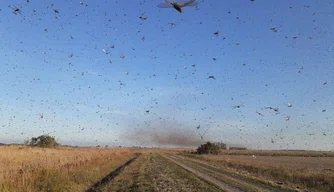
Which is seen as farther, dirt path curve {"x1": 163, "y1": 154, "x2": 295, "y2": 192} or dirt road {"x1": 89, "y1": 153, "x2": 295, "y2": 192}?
dirt path curve {"x1": 163, "y1": 154, "x2": 295, "y2": 192}

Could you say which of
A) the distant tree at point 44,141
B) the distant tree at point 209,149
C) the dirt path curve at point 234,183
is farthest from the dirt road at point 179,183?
the distant tree at point 209,149

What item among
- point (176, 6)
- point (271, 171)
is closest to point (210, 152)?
point (271, 171)

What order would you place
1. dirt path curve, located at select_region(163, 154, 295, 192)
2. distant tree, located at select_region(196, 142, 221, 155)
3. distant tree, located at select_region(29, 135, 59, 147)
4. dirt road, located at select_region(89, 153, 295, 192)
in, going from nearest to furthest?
dirt road, located at select_region(89, 153, 295, 192)
dirt path curve, located at select_region(163, 154, 295, 192)
distant tree, located at select_region(29, 135, 59, 147)
distant tree, located at select_region(196, 142, 221, 155)

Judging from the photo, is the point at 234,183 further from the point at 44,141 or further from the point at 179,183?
the point at 44,141

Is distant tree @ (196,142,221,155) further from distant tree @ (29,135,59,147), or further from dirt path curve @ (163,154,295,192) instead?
dirt path curve @ (163,154,295,192)

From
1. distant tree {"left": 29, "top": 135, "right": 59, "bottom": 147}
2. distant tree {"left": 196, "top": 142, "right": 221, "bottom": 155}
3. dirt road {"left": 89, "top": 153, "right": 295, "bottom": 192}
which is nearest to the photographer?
dirt road {"left": 89, "top": 153, "right": 295, "bottom": 192}

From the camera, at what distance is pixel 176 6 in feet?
23.6

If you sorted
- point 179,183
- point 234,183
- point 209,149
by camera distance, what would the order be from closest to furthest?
point 179,183 → point 234,183 → point 209,149

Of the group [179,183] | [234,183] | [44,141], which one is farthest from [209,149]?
[179,183]

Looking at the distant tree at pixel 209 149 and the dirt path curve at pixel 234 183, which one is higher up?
the distant tree at pixel 209 149

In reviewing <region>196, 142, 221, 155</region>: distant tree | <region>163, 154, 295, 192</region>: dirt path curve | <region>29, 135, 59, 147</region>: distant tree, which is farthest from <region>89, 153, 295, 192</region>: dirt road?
<region>196, 142, 221, 155</region>: distant tree

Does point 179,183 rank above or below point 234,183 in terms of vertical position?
above

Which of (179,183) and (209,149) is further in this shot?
(209,149)

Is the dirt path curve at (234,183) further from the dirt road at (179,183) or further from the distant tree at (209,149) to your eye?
the distant tree at (209,149)
